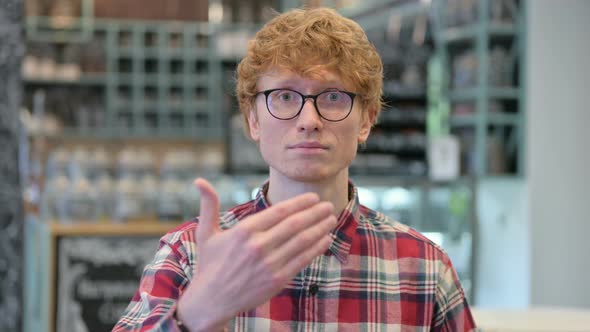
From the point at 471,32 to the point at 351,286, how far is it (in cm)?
424

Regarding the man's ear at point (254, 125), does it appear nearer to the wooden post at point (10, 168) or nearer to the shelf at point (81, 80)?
the wooden post at point (10, 168)

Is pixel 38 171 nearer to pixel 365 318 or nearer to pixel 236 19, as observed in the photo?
pixel 236 19

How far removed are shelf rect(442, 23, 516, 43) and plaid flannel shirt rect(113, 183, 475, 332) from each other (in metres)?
4.01

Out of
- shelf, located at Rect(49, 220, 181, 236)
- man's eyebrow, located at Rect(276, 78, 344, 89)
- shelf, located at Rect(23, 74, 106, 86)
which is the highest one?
shelf, located at Rect(23, 74, 106, 86)

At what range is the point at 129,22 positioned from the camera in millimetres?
7738

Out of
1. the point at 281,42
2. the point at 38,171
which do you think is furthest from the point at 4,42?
the point at 38,171

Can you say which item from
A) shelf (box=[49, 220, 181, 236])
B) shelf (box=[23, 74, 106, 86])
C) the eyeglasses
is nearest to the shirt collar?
the eyeglasses

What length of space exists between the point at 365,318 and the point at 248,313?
16cm

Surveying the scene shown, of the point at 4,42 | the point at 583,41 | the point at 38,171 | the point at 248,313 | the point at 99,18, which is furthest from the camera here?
the point at 99,18

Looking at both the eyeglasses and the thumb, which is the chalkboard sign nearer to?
the eyeglasses

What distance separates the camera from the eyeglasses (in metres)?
1.10

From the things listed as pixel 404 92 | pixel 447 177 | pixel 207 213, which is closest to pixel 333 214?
pixel 207 213

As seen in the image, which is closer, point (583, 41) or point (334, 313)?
point (334, 313)

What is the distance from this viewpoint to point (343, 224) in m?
1.17
